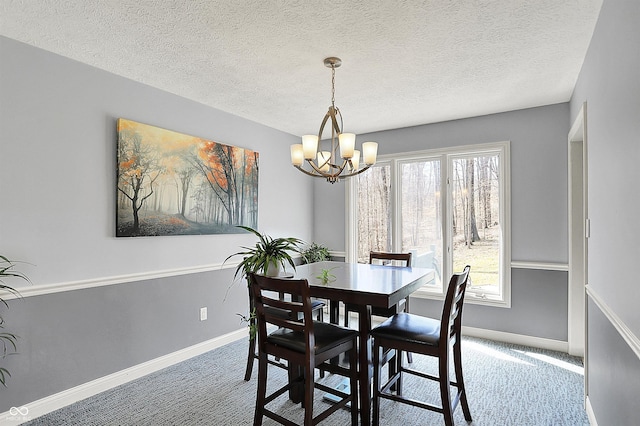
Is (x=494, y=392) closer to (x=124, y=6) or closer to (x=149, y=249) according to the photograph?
(x=149, y=249)

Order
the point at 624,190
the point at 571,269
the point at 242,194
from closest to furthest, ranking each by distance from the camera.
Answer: the point at 624,190, the point at 571,269, the point at 242,194

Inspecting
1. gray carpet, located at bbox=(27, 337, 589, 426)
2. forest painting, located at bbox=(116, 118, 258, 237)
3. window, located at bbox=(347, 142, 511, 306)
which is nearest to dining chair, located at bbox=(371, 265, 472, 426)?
gray carpet, located at bbox=(27, 337, 589, 426)

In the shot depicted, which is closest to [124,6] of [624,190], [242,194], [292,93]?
[292,93]

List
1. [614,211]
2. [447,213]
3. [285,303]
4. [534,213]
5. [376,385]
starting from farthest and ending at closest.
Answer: [447,213], [534,213], [376,385], [285,303], [614,211]

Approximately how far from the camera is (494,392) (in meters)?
2.74

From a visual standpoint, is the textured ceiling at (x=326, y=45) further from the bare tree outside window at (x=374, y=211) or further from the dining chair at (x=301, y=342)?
the dining chair at (x=301, y=342)

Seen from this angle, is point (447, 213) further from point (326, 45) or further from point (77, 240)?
point (77, 240)

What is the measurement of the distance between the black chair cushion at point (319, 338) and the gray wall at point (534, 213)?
7.99 ft

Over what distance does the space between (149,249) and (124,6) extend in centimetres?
191

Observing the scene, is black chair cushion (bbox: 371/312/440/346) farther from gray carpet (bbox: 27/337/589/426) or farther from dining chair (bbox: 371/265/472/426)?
gray carpet (bbox: 27/337/589/426)

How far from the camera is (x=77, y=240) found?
2656 millimetres

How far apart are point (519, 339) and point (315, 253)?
8.34 ft

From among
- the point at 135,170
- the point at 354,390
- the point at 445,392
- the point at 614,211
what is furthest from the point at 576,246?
the point at 135,170

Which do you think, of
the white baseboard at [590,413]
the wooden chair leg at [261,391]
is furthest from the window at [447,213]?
the wooden chair leg at [261,391]
